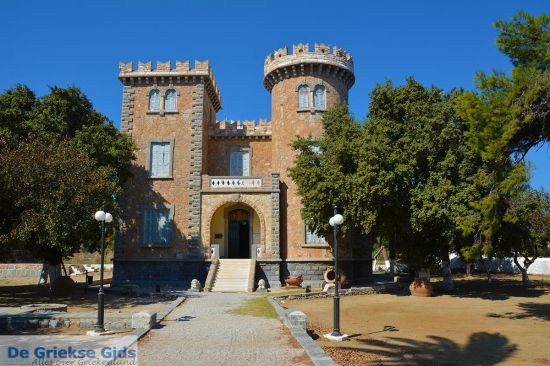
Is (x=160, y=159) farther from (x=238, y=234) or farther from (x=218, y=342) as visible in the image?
(x=218, y=342)

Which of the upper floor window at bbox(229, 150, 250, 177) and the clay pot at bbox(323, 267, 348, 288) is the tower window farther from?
the upper floor window at bbox(229, 150, 250, 177)

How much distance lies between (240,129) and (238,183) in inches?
182

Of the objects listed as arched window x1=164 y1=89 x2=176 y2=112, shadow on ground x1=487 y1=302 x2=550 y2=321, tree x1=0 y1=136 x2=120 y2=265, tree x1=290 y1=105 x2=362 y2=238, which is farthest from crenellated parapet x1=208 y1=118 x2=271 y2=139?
shadow on ground x1=487 y1=302 x2=550 y2=321

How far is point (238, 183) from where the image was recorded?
2691cm

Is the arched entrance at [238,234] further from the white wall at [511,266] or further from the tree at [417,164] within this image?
the white wall at [511,266]

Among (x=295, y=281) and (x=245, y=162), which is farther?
(x=245, y=162)

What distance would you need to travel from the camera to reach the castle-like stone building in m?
26.5

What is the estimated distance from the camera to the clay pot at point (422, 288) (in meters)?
22.7

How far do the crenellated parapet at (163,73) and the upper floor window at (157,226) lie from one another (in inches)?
318

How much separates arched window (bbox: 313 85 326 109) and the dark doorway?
26.2 feet

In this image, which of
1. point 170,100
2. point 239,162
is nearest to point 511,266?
point 239,162

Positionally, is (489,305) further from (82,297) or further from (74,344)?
(82,297)

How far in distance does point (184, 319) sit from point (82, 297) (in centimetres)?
956

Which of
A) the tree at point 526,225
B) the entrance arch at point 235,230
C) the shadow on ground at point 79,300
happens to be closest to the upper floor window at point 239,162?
the entrance arch at point 235,230
